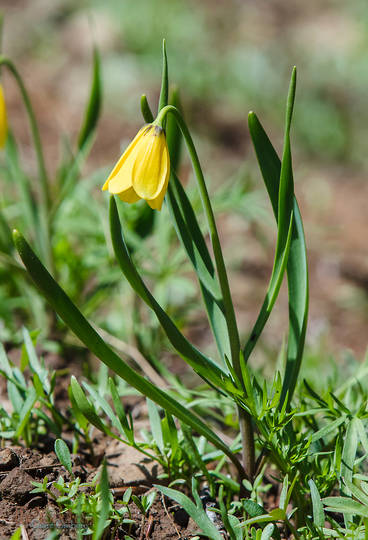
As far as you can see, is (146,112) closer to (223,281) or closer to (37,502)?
(223,281)

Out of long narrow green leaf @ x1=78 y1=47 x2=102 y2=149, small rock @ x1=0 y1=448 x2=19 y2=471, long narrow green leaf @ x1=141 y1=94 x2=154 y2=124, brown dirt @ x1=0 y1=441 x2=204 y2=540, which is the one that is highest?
long narrow green leaf @ x1=78 y1=47 x2=102 y2=149

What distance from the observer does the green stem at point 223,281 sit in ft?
3.25

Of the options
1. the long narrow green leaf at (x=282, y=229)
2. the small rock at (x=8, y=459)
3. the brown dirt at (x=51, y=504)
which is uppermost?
the long narrow green leaf at (x=282, y=229)

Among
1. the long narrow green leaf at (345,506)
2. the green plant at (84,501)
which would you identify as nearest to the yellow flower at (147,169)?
the green plant at (84,501)

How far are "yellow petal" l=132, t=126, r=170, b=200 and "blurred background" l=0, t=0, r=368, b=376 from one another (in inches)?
31.6

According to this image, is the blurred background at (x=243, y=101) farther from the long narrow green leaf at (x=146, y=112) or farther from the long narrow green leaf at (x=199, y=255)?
the long narrow green leaf at (x=146, y=112)

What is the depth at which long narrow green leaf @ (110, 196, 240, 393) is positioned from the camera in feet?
3.16

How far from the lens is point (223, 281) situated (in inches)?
41.0

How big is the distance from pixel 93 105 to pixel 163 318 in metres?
0.88

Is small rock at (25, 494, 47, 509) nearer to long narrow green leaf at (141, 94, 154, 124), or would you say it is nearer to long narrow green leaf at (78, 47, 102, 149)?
long narrow green leaf at (141, 94, 154, 124)

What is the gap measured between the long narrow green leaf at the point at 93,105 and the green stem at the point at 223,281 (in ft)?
2.27

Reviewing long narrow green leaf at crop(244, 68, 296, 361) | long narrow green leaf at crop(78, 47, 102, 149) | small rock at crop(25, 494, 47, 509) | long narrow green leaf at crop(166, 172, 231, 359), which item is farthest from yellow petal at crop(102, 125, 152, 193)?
long narrow green leaf at crop(78, 47, 102, 149)

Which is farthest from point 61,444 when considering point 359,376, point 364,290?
point 364,290

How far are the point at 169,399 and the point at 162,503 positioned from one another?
220 millimetres
